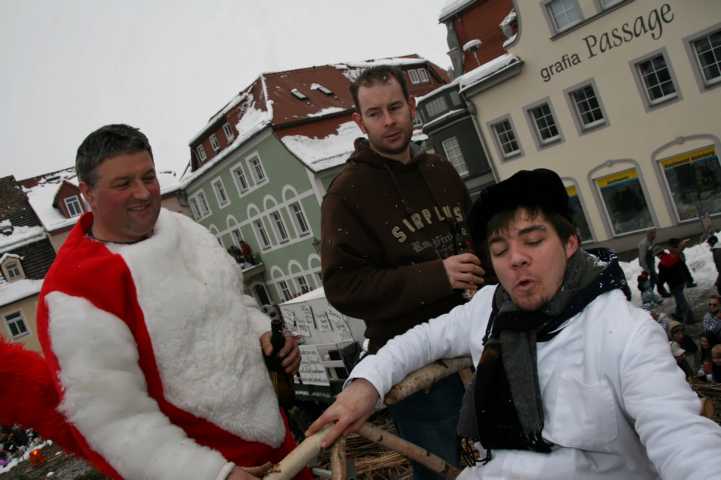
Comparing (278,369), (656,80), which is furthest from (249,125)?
(278,369)

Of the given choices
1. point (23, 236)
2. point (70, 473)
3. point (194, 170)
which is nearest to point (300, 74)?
point (194, 170)

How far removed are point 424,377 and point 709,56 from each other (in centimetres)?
1555

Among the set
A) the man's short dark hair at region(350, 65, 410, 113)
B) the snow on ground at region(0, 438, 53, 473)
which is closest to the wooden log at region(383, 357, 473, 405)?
the man's short dark hair at region(350, 65, 410, 113)

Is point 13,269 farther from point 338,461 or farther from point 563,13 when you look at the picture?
point 338,461

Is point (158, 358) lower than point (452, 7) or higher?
lower

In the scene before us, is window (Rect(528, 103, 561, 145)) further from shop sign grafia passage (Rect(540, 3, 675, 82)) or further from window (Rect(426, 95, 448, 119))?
window (Rect(426, 95, 448, 119))

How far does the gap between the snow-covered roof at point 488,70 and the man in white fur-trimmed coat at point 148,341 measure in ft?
54.0

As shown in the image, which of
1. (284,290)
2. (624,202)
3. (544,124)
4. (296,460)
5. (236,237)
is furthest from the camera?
(236,237)

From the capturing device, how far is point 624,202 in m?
16.2

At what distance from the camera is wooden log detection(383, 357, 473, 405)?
6.12 feet

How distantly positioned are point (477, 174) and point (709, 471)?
18961 millimetres

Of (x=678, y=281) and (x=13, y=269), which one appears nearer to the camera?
(x=678, y=281)

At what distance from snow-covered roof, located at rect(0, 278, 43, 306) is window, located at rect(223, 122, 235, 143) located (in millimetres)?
12207

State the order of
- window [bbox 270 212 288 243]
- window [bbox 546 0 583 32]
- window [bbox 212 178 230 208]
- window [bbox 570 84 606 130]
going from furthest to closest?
window [bbox 212 178 230 208] → window [bbox 270 212 288 243] → window [bbox 570 84 606 130] → window [bbox 546 0 583 32]
